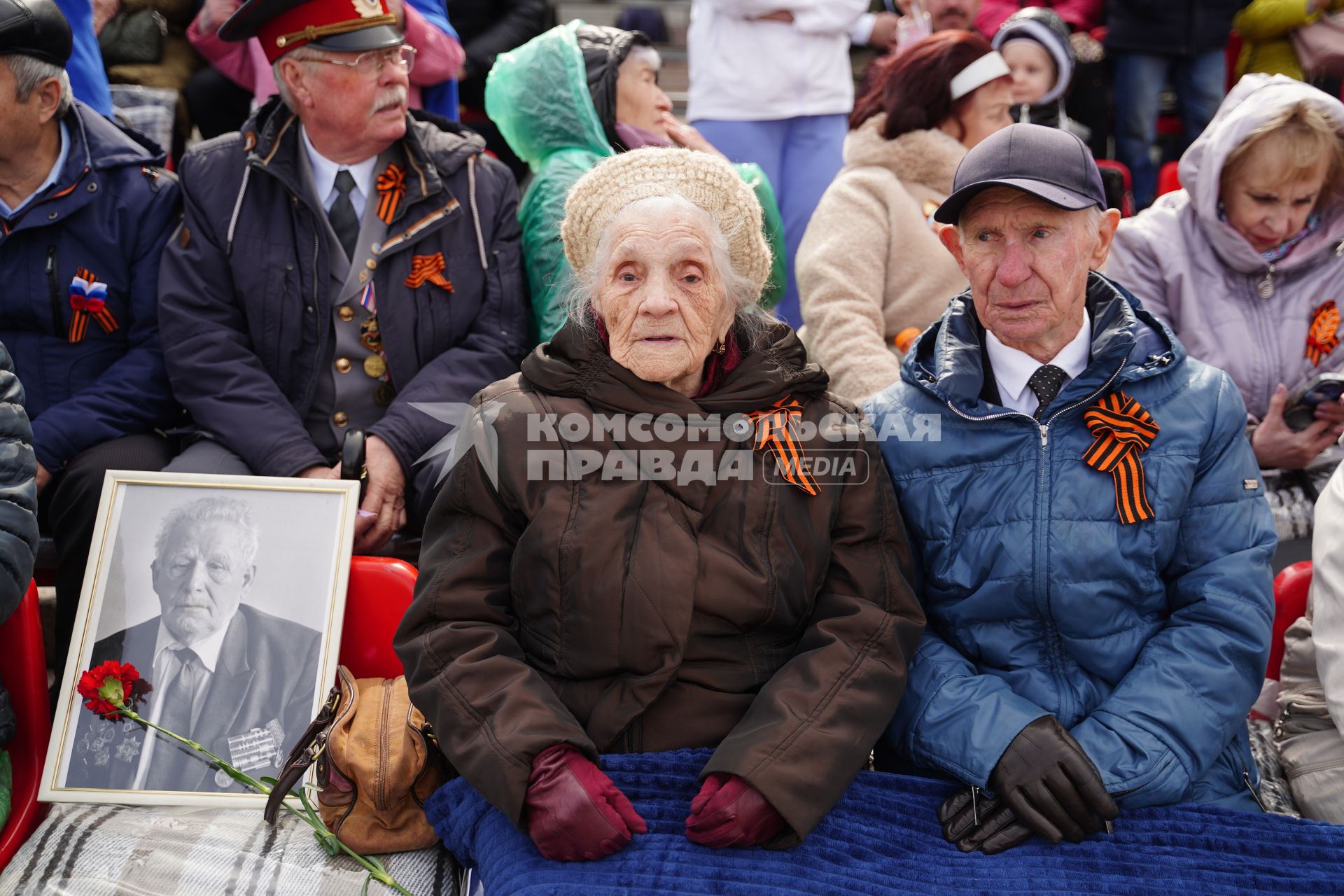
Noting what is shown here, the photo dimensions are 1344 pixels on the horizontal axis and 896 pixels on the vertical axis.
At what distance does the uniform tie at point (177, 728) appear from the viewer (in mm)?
2654

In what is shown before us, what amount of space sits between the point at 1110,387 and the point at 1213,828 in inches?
34.1

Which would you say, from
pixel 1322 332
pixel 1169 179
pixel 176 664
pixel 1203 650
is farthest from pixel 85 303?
pixel 1169 179

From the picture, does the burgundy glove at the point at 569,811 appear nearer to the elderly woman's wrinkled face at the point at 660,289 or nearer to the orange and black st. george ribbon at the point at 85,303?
the elderly woman's wrinkled face at the point at 660,289

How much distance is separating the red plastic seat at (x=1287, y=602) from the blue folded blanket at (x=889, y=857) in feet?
2.41

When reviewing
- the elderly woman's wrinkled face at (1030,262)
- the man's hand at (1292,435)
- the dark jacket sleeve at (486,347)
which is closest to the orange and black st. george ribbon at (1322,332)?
the man's hand at (1292,435)

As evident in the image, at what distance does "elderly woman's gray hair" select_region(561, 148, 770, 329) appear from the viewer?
2.44 m

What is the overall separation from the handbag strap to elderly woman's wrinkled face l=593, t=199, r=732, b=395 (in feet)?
3.10

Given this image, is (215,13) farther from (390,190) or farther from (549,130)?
(390,190)

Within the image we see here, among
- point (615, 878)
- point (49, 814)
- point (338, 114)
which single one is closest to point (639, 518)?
point (615, 878)

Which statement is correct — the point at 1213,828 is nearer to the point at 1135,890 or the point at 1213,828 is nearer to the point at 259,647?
the point at 1135,890

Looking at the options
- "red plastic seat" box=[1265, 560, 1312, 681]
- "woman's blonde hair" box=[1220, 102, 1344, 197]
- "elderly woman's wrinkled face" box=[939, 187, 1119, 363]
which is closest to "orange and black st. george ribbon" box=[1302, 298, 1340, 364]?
"woman's blonde hair" box=[1220, 102, 1344, 197]

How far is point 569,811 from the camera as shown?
6.52ft

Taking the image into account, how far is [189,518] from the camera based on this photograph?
2932 millimetres

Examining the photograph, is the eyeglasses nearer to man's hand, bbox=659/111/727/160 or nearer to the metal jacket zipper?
the metal jacket zipper
